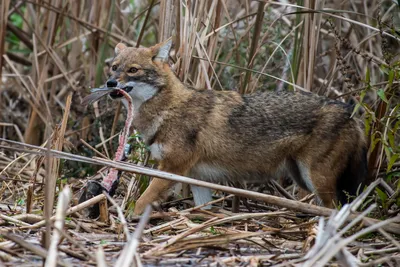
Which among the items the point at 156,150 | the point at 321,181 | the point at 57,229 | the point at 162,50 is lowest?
the point at 321,181

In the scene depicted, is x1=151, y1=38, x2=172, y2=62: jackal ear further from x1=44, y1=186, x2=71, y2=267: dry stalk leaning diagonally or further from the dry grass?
x1=44, y1=186, x2=71, y2=267: dry stalk leaning diagonally

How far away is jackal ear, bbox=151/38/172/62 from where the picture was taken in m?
6.46

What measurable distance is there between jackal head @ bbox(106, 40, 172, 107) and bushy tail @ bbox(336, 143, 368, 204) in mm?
1678

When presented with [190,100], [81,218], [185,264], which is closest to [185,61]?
[190,100]

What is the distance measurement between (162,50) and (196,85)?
66 cm

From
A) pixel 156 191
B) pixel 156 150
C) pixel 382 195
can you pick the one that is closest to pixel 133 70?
pixel 156 150

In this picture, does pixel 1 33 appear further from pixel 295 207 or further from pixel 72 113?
pixel 295 207

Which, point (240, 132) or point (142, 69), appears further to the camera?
point (240, 132)

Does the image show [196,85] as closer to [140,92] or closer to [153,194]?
[140,92]

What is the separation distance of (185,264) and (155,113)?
2.51 metres

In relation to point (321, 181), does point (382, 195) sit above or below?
above

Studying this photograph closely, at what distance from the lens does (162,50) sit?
6.51 metres

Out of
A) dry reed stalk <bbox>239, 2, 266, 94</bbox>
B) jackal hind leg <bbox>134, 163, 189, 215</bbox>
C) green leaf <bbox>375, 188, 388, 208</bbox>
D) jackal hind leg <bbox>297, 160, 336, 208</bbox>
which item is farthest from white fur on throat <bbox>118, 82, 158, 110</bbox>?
green leaf <bbox>375, 188, 388, 208</bbox>

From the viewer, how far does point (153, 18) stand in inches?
356
